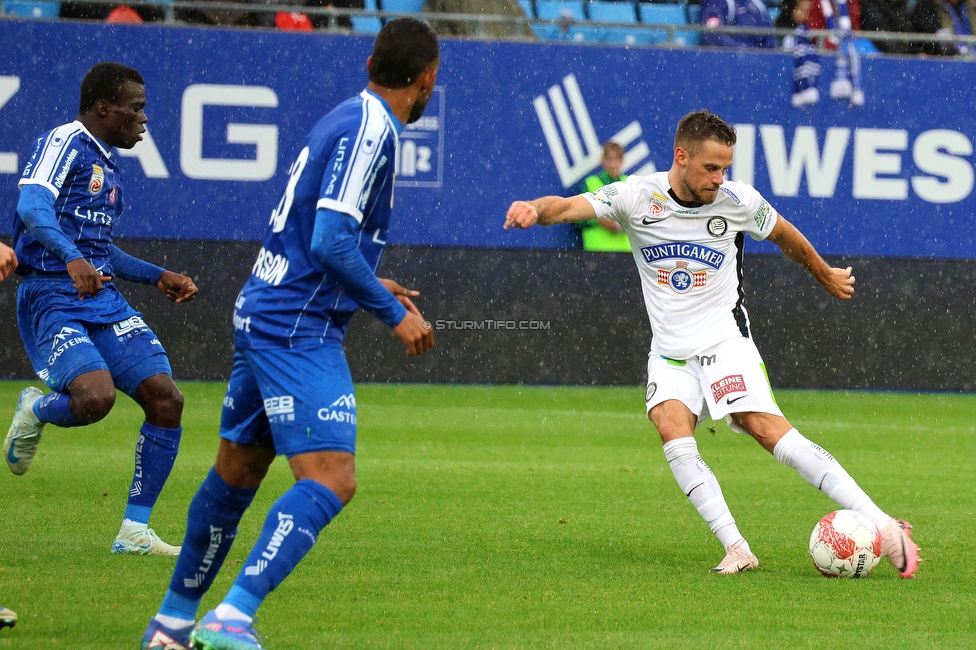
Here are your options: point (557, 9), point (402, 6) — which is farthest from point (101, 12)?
point (557, 9)

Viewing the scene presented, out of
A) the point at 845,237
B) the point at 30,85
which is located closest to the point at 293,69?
the point at 30,85

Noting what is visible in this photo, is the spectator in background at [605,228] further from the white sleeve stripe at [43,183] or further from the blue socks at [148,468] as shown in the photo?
the white sleeve stripe at [43,183]

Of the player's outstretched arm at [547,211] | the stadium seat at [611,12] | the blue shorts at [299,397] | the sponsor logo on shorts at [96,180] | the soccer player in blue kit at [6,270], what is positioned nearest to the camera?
the blue shorts at [299,397]

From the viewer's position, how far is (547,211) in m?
5.71

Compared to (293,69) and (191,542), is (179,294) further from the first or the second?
(293,69)

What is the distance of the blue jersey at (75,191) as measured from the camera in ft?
19.3

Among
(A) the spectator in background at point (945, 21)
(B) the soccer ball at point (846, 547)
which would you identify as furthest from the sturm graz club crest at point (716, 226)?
(A) the spectator in background at point (945, 21)

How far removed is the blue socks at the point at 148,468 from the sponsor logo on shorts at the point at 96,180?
1.10 meters

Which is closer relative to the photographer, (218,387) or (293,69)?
(218,387)

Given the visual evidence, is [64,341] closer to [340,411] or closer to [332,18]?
[340,411]

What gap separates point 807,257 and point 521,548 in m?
1.94

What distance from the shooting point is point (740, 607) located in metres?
4.99

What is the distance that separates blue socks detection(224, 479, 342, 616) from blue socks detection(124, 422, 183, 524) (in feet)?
7.52

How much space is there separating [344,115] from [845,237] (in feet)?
44.8
